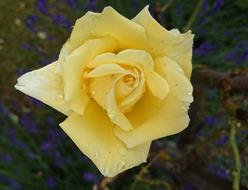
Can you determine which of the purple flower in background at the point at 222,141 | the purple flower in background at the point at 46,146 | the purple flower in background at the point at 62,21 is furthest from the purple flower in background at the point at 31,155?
the purple flower in background at the point at 222,141

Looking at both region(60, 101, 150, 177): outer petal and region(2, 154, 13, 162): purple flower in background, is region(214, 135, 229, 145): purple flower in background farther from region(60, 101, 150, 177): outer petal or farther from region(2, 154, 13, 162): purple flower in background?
region(60, 101, 150, 177): outer petal

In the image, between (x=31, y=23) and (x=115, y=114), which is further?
(x=31, y=23)

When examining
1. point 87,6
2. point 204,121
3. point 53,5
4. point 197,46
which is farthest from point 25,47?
point 204,121

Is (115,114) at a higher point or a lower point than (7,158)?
higher

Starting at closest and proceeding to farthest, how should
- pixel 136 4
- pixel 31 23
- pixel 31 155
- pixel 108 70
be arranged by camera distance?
pixel 108 70 < pixel 31 155 < pixel 136 4 < pixel 31 23

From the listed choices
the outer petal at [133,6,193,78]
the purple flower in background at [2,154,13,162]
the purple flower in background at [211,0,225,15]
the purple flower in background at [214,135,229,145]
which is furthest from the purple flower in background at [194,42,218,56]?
the outer petal at [133,6,193,78]

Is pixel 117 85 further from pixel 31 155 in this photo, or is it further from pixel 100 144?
pixel 31 155

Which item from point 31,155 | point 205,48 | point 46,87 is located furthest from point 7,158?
point 46,87
